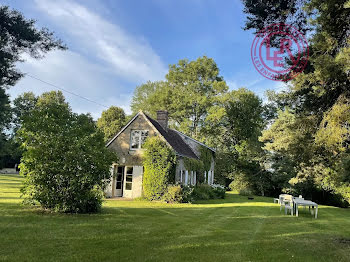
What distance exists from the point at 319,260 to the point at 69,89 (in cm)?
2346

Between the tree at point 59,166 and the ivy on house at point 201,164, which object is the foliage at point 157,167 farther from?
the tree at point 59,166

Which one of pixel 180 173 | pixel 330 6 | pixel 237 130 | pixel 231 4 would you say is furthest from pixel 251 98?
pixel 330 6

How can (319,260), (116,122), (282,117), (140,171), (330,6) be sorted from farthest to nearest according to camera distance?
(116,122), (282,117), (140,171), (330,6), (319,260)

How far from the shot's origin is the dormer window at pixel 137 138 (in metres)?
20.5

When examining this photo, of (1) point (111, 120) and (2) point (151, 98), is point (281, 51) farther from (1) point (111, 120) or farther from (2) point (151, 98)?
(1) point (111, 120)

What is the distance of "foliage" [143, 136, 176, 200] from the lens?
18156mm

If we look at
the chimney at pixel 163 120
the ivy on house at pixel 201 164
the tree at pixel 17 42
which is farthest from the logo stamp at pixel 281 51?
the chimney at pixel 163 120

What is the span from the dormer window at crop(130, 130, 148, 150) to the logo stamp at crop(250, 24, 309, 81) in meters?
12.0

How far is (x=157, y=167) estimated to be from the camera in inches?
730

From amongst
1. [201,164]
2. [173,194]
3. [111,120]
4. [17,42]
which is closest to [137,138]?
[173,194]

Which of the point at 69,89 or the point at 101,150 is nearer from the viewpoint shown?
the point at 101,150

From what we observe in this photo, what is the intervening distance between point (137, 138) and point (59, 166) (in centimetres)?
1034

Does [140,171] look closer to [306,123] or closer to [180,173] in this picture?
[180,173]

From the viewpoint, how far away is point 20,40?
11.8 metres
